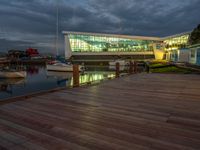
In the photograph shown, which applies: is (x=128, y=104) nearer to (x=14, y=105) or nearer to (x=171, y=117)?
(x=171, y=117)

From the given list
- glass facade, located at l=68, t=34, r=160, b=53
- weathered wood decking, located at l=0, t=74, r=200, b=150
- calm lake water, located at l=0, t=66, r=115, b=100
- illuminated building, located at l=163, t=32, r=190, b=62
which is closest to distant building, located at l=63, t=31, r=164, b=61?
glass facade, located at l=68, t=34, r=160, b=53

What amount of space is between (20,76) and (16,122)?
2205 centimetres

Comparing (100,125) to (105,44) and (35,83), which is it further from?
(105,44)

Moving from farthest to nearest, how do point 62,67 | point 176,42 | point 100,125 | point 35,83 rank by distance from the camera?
point 176,42 < point 62,67 < point 35,83 < point 100,125

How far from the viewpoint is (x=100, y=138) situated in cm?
256

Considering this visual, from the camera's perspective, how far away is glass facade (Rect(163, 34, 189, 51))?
46.7 metres

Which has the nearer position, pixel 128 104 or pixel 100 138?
pixel 100 138

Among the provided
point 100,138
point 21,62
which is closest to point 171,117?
point 100,138

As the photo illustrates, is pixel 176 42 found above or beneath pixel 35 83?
above

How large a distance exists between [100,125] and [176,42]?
173ft

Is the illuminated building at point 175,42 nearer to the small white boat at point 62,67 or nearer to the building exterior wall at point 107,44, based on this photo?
the building exterior wall at point 107,44

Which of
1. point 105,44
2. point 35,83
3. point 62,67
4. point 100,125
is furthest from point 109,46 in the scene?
point 100,125

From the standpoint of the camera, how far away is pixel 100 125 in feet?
10.0

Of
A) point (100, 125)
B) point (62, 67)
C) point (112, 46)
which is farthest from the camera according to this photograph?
point (112, 46)
